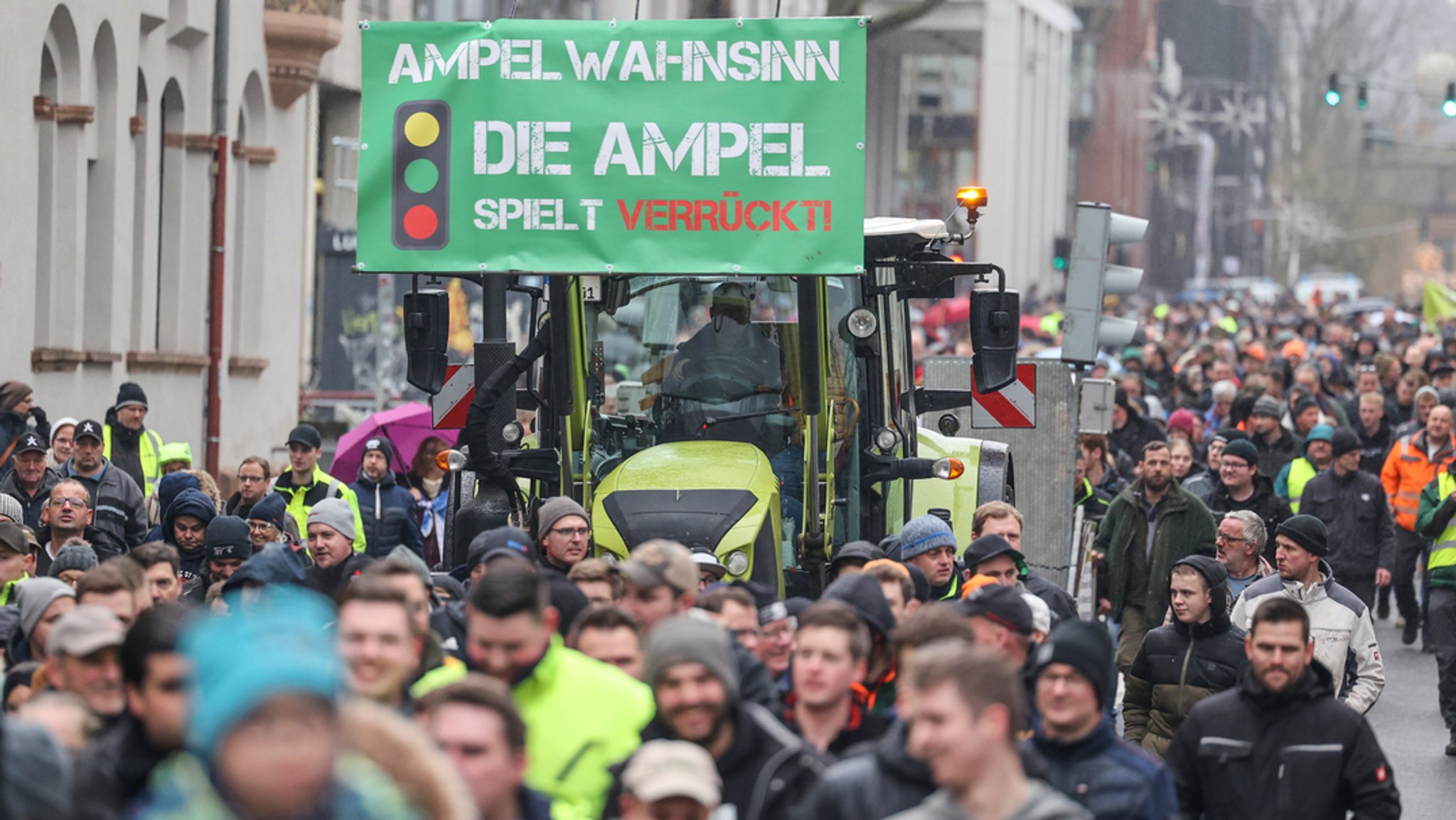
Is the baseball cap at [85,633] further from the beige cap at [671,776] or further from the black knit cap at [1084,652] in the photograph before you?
the black knit cap at [1084,652]

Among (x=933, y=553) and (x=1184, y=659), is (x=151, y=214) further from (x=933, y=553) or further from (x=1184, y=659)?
(x=1184, y=659)

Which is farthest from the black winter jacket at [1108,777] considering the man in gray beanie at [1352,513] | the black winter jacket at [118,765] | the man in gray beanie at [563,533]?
the man in gray beanie at [1352,513]

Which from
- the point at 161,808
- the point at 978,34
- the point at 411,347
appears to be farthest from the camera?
the point at 978,34

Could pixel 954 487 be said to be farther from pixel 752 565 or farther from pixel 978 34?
pixel 978 34

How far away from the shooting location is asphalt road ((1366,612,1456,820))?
38.1 feet

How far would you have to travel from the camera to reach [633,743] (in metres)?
5.83

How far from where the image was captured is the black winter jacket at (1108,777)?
5957 millimetres

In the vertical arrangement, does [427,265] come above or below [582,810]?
above

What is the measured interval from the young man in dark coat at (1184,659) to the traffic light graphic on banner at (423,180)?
326 centimetres

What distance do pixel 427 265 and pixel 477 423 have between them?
1.16 m

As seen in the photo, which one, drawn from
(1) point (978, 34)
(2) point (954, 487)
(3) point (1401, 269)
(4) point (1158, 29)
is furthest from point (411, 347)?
(3) point (1401, 269)

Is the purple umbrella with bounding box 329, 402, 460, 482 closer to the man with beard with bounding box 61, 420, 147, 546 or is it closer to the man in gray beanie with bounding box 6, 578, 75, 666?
the man with beard with bounding box 61, 420, 147, 546

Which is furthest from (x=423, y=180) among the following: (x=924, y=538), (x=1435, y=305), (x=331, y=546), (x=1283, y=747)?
(x=1435, y=305)

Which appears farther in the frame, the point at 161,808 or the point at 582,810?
the point at 582,810
